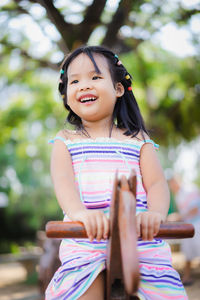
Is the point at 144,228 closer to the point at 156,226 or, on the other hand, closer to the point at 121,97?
the point at 156,226

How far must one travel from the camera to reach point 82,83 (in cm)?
175

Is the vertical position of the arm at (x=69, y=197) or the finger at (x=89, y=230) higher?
the arm at (x=69, y=197)

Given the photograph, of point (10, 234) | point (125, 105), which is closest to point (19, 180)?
point (10, 234)

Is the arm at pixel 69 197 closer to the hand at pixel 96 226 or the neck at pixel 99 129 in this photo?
the hand at pixel 96 226

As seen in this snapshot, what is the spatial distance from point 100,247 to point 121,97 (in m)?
0.85

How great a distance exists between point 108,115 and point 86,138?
6.7 inches

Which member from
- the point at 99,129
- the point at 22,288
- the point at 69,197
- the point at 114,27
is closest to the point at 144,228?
the point at 69,197

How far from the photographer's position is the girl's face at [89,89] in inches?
69.0

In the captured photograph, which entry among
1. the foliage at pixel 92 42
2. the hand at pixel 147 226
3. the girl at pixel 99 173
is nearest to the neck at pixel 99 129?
the girl at pixel 99 173

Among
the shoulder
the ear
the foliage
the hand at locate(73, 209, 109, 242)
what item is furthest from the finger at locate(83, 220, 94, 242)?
the foliage

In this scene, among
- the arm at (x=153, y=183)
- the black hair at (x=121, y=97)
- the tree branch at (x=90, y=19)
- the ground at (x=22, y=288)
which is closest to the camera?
the arm at (x=153, y=183)

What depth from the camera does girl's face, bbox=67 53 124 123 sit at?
1.75m

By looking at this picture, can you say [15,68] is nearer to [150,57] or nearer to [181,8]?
[150,57]

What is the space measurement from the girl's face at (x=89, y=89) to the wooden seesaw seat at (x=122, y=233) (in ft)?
2.14
